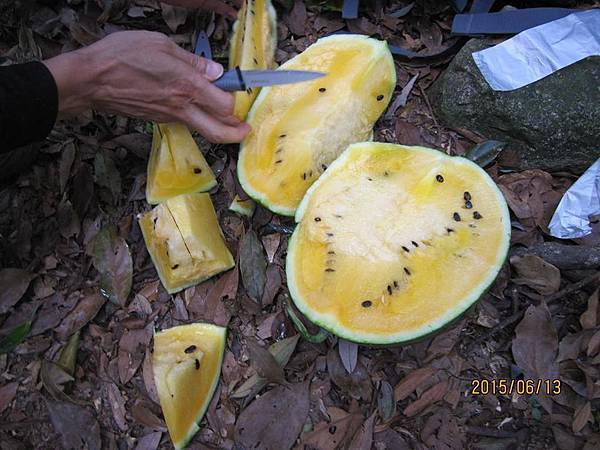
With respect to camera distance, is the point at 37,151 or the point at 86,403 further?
the point at 37,151

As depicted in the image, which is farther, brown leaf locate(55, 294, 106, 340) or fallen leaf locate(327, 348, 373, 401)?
brown leaf locate(55, 294, 106, 340)

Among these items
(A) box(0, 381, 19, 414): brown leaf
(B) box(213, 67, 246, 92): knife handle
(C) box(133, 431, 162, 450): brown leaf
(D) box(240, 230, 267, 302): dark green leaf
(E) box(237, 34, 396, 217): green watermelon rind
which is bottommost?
(C) box(133, 431, 162, 450): brown leaf


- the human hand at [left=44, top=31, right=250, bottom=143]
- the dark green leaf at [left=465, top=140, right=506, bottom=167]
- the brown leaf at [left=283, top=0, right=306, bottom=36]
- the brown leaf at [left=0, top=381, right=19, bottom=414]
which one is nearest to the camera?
the human hand at [left=44, top=31, right=250, bottom=143]

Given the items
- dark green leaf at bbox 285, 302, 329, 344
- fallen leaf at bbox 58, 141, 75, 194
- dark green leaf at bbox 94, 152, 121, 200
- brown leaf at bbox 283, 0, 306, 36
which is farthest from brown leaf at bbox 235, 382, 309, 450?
brown leaf at bbox 283, 0, 306, 36

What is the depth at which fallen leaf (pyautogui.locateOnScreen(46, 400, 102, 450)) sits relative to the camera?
56.3 inches

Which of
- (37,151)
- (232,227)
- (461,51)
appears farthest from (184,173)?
(461,51)

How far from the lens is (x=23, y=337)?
5.06ft

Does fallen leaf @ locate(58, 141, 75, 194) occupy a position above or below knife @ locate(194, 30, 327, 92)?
below

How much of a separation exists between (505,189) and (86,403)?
1.41 meters

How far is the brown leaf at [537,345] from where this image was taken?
1404mm

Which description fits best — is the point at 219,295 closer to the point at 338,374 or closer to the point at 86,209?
the point at 338,374
